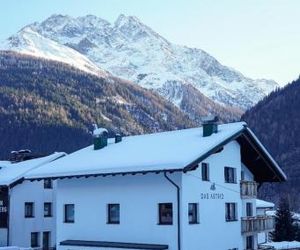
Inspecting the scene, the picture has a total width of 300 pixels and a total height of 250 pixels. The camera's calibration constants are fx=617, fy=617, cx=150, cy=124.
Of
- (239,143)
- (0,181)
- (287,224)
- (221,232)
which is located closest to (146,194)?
(221,232)

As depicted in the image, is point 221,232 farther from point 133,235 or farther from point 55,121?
point 55,121

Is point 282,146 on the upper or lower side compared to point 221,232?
upper

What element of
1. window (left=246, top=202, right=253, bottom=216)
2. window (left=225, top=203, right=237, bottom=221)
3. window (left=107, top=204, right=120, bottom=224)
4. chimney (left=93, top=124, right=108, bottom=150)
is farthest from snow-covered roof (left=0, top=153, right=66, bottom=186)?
window (left=225, top=203, right=237, bottom=221)

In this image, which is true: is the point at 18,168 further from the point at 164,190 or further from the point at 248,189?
the point at 164,190

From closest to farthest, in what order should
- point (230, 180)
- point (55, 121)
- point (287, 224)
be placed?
point (230, 180) → point (287, 224) → point (55, 121)

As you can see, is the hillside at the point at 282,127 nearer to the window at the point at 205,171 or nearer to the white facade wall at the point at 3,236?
the white facade wall at the point at 3,236

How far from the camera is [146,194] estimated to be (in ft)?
102

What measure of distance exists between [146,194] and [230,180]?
18.8ft

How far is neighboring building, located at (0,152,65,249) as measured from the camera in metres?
45.7

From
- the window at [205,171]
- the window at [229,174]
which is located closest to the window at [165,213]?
the window at [205,171]

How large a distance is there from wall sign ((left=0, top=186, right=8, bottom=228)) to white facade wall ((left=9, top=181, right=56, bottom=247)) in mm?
390

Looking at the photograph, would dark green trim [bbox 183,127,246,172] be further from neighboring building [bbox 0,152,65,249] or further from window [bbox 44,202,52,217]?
window [bbox 44,202,52,217]

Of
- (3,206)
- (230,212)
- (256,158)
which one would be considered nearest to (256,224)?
(230,212)

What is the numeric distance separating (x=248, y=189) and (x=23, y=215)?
18966 millimetres
